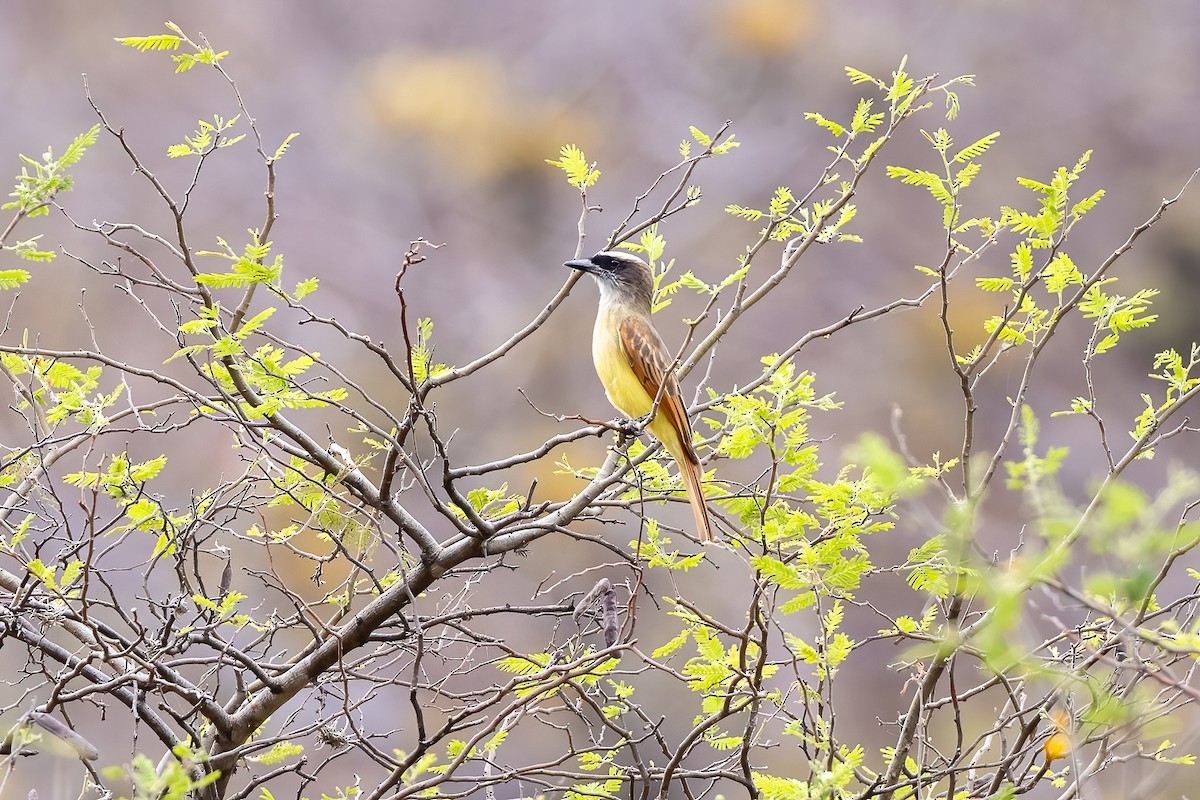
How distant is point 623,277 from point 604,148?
18.3 metres

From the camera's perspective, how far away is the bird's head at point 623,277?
5.35 m

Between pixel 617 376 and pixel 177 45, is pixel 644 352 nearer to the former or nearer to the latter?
pixel 617 376

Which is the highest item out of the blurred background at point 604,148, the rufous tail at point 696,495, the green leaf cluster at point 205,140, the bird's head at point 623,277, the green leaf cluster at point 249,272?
the blurred background at point 604,148

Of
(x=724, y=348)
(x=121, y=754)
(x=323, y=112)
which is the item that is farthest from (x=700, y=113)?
(x=121, y=754)

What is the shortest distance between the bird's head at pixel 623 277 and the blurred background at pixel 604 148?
12367mm

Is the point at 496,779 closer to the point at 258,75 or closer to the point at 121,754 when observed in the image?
the point at 121,754

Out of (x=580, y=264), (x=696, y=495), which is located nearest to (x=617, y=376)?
(x=580, y=264)

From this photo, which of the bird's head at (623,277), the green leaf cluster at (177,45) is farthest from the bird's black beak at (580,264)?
the green leaf cluster at (177,45)

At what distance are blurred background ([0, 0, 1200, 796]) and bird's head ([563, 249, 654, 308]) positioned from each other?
40.6 feet

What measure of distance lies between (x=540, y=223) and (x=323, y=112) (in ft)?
16.4

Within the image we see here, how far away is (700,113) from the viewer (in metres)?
→ 23.5

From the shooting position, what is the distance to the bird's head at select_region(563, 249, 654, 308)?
5348 mm

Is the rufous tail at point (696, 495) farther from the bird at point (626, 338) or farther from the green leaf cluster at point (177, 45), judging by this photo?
the green leaf cluster at point (177, 45)

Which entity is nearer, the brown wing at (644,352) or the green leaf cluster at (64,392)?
the green leaf cluster at (64,392)
